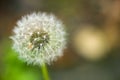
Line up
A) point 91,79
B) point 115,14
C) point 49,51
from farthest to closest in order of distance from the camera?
point 115,14, point 91,79, point 49,51

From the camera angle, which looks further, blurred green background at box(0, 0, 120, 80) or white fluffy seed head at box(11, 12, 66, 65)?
blurred green background at box(0, 0, 120, 80)

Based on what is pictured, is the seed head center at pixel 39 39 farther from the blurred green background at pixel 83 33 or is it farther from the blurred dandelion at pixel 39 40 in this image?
the blurred green background at pixel 83 33

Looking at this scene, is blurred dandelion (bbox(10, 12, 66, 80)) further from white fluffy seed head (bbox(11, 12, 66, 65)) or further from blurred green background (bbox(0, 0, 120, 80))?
blurred green background (bbox(0, 0, 120, 80))

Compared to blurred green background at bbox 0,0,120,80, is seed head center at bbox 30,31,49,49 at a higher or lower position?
lower

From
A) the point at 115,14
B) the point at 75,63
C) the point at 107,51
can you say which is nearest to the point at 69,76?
the point at 75,63

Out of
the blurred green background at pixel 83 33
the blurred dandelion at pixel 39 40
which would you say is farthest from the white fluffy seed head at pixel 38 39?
the blurred green background at pixel 83 33

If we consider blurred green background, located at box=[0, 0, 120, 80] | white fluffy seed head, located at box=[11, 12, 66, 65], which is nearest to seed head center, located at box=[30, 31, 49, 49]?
white fluffy seed head, located at box=[11, 12, 66, 65]

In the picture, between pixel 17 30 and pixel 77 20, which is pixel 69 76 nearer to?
pixel 77 20

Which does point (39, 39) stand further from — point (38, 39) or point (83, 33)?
point (83, 33)
